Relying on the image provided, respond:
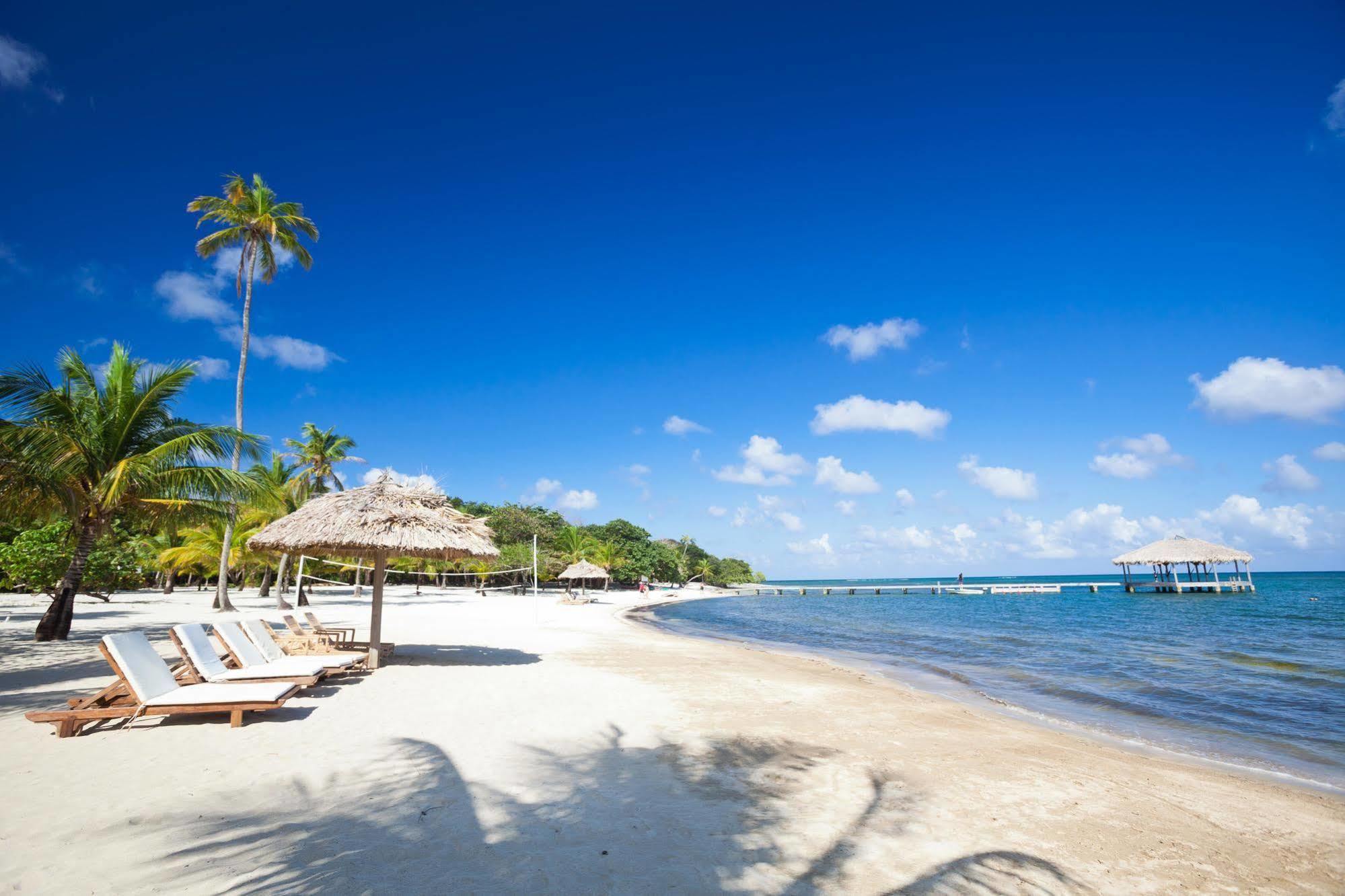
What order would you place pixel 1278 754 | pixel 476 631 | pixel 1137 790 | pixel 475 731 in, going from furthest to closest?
pixel 476 631 < pixel 1278 754 < pixel 475 731 < pixel 1137 790

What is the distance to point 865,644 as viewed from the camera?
22.2 meters

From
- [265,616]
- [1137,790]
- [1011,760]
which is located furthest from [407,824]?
[265,616]

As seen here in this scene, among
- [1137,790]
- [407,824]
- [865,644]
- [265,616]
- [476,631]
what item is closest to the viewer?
[407,824]

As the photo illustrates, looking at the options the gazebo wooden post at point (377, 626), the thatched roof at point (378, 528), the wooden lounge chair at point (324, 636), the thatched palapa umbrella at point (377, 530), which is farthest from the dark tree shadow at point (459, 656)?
the thatched roof at point (378, 528)

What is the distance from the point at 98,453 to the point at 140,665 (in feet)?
26.5

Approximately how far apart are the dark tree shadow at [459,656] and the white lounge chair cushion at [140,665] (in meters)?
4.40

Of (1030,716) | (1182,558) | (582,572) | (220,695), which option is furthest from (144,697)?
(1182,558)

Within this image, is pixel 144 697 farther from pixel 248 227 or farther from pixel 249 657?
pixel 248 227

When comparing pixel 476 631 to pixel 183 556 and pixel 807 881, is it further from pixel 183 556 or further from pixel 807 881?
pixel 183 556

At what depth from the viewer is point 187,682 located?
24.4 feet

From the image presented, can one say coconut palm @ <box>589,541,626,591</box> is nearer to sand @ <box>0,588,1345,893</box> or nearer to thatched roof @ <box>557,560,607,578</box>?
thatched roof @ <box>557,560,607,578</box>

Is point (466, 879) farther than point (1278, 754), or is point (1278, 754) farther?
point (1278, 754)

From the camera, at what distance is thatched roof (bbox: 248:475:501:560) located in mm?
9797

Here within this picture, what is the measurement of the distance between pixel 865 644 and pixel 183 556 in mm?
28571
